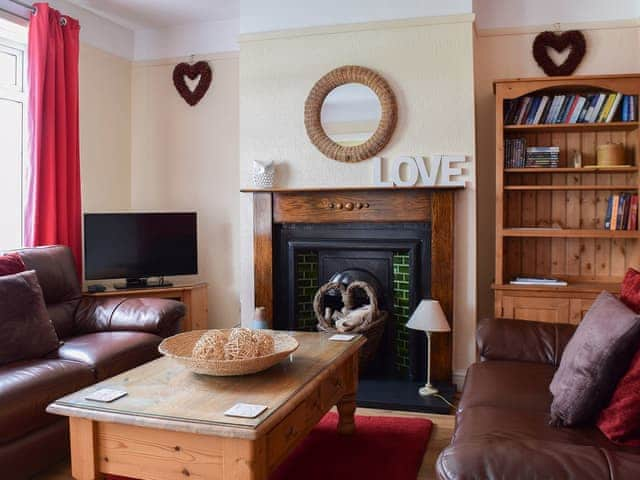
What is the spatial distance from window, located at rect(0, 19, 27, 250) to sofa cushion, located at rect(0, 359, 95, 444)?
173 cm

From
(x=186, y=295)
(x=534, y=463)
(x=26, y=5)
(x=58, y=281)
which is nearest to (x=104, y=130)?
(x=26, y=5)

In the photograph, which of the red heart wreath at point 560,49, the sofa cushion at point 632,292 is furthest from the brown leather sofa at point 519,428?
the red heart wreath at point 560,49

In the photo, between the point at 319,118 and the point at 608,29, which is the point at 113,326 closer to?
the point at 319,118

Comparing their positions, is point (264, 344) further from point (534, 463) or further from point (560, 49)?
point (560, 49)

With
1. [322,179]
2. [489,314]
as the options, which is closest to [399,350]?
[489,314]

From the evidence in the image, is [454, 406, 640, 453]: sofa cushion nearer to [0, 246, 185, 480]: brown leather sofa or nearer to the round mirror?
[0, 246, 185, 480]: brown leather sofa

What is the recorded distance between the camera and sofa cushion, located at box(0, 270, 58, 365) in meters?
2.86

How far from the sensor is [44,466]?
102 inches

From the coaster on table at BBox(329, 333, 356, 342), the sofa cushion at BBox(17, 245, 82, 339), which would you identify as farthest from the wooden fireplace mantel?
the sofa cushion at BBox(17, 245, 82, 339)

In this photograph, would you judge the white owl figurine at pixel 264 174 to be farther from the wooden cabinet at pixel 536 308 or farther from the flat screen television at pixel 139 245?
the wooden cabinet at pixel 536 308

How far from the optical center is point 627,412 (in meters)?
1.76

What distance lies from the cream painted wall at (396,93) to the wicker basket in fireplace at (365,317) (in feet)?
1.71

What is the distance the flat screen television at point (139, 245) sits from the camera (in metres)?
4.34

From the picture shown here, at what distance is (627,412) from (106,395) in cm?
169
